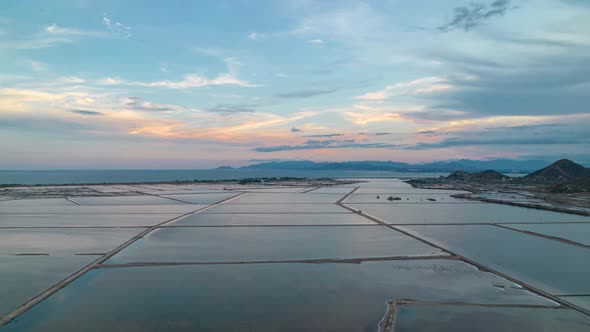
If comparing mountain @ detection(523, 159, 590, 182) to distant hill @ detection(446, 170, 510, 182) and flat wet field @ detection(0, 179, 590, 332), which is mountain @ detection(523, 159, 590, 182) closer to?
distant hill @ detection(446, 170, 510, 182)

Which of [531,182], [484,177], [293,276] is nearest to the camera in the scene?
[293,276]

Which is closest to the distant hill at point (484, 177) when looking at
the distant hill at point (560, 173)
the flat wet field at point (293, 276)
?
the distant hill at point (560, 173)

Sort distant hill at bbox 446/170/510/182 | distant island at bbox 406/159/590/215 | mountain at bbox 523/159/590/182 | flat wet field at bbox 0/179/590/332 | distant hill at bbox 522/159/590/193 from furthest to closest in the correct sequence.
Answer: distant hill at bbox 446/170/510/182, mountain at bbox 523/159/590/182, distant hill at bbox 522/159/590/193, distant island at bbox 406/159/590/215, flat wet field at bbox 0/179/590/332

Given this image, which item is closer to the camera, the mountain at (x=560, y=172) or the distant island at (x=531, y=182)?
the distant island at (x=531, y=182)

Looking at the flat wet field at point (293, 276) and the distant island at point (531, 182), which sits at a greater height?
the distant island at point (531, 182)

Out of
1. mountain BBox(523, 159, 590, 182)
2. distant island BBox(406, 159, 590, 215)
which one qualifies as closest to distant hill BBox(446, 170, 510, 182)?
distant island BBox(406, 159, 590, 215)

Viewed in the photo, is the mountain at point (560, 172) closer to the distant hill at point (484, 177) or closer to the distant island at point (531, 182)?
the distant island at point (531, 182)

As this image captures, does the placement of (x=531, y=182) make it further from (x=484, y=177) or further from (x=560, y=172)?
(x=484, y=177)

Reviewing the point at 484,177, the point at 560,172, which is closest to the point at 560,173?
the point at 560,172

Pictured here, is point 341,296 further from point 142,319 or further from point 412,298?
point 142,319
